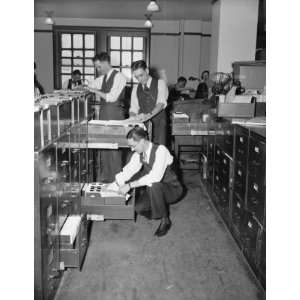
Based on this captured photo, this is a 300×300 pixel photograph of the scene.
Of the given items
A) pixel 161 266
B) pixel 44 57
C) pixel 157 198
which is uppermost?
pixel 44 57

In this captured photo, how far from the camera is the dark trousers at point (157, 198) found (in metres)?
3.82

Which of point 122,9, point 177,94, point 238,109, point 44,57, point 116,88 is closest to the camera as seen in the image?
point 238,109

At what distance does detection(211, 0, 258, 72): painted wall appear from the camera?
6.91 m

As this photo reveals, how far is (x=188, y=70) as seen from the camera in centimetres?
1178

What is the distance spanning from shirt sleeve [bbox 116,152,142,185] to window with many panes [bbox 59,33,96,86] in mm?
7772

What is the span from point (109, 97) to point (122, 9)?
5.19m

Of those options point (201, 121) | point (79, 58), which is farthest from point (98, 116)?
point (79, 58)

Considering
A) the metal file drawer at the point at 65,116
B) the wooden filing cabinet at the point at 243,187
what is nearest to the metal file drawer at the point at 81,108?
the metal file drawer at the point at 65,116

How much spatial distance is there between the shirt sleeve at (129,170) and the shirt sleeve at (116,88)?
4.37 ft

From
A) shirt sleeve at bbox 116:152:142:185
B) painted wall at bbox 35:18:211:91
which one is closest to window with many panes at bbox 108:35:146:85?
painted wall at bbox 35:18:211:91

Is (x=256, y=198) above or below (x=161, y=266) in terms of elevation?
above

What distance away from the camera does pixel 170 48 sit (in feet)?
38.3

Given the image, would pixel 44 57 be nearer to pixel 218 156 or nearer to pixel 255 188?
pixel 218 156

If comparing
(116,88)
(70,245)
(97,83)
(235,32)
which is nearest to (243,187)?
(70,245)
